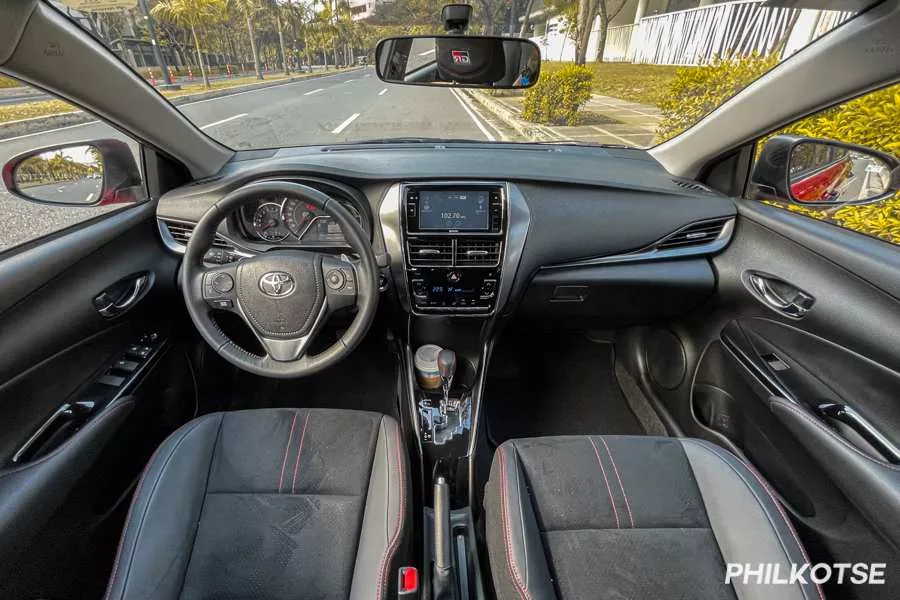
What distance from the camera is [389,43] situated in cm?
196

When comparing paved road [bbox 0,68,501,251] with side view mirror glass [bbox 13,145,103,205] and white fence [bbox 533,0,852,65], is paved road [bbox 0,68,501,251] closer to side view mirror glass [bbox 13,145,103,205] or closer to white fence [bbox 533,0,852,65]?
side view mirror glass [bbox 13,145,103,205]

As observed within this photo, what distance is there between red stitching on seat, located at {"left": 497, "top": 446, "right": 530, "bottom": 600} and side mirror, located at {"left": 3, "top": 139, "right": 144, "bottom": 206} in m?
1.82

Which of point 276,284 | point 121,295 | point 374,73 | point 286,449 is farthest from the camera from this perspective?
point 374,73

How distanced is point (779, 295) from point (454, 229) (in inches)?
50.4

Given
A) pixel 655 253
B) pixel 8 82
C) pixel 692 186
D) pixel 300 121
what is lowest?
pixel 655 253

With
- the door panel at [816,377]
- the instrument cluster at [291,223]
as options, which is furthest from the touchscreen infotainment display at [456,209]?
the door panel at [816,377]

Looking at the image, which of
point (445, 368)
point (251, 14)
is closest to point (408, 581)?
point (445, 368)

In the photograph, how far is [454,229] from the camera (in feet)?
6.07

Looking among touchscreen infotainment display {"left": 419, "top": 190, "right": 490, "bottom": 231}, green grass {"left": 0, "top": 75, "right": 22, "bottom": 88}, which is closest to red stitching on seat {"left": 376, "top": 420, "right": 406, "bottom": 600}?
touchscreen infotainment display {"left": 419, "top": 190, "right": 490, "bottom": 231}

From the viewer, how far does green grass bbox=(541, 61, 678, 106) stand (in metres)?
3.31

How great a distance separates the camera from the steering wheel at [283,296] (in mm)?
1469

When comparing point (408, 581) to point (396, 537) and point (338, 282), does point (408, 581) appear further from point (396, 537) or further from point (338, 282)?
point (338, 282)

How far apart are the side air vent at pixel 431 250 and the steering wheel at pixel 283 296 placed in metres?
0.39

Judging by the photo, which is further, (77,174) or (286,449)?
(77,174)
